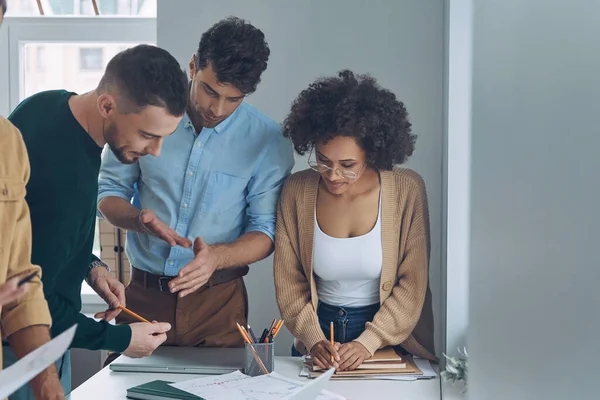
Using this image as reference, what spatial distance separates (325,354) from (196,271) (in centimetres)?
40

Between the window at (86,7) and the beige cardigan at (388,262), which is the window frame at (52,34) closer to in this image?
the window at (86,7)

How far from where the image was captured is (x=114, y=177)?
2.01 meters

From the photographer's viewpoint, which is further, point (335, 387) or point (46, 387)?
point (335, 387)

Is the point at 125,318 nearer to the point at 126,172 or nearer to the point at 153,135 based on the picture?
the point at 126,172

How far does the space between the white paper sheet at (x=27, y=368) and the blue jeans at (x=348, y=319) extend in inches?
49.5

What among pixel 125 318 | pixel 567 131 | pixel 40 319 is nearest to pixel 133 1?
pixel 125 318

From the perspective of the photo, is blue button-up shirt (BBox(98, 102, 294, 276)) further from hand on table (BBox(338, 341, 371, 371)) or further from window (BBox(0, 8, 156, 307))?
window (BBox(0, 8, 156, 307))

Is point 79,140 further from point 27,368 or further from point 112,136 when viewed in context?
point 27,368

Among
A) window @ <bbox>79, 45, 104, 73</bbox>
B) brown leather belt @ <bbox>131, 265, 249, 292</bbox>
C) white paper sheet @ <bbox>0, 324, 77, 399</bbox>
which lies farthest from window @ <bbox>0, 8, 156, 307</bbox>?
white paper sheet @ <bbox>0, 324, 77, 399</bbox>

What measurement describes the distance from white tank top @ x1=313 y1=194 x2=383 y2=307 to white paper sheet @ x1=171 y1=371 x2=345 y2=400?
12.3 inches

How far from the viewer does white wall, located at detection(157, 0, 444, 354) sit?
2.38m

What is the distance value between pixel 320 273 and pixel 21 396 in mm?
890

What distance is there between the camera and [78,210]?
132 cm

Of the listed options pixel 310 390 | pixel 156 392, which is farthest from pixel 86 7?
pixel 310 390
